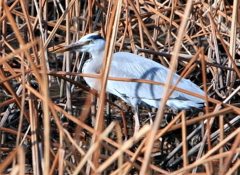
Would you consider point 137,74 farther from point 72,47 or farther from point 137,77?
point 72,47

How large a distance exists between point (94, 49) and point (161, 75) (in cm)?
61

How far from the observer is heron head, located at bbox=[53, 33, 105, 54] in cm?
317

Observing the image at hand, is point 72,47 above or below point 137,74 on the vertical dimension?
above

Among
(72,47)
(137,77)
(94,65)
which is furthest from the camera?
(94,65)

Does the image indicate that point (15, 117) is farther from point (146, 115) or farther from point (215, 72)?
point (215, 72)

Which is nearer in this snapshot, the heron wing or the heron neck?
the heron wing

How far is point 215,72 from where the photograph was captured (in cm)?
352

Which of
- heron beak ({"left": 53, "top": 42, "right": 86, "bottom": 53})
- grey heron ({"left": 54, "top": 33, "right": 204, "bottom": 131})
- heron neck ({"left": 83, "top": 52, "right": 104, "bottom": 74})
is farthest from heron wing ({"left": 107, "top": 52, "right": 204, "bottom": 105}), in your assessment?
heron beak ({"left": 53, "top": 42, "right": 86, "bottom": 53})

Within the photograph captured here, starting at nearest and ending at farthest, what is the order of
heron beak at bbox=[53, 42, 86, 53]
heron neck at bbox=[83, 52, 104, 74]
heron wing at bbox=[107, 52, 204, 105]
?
heron beak at bbox=[53, 42, 86, 53] → heron wing at bbox=[107, 52, 204, 105] → heron neck at bbox=[83, 52, 104, 74]

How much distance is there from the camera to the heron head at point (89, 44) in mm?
3172

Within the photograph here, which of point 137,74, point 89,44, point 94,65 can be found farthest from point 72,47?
point 137,74

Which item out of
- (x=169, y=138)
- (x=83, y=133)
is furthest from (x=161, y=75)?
(x=83, y=133)

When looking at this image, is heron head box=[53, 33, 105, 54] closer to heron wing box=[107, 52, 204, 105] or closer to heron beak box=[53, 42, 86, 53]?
heron beak box=[53, 42, 86, 53]

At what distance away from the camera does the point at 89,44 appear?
10.9ft
